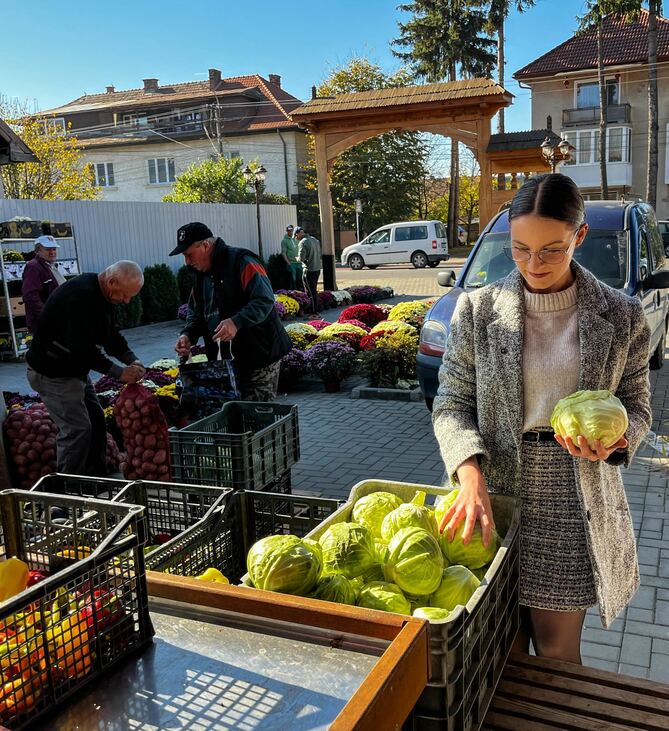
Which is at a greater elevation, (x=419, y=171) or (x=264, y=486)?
(x=419, y=171)

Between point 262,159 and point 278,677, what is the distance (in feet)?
165

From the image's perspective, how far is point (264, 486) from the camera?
4.43 m

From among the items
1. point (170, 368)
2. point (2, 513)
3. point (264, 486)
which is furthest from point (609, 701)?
point (170, 368)

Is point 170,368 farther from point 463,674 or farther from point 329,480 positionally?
point 463,674

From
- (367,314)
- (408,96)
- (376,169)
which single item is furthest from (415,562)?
(376,169)

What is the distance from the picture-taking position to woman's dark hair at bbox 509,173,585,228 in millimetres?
2127

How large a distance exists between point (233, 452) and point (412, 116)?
629 inches

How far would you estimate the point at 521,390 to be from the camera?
90.0 inches

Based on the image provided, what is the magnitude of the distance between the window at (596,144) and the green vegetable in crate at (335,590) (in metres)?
44.5

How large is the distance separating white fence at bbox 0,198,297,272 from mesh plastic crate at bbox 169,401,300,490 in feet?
42.6

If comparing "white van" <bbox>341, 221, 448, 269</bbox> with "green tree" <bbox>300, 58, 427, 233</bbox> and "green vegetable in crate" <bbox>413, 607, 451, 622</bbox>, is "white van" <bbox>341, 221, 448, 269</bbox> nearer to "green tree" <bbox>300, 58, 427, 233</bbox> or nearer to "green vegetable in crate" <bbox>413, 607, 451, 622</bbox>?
"green tree" <bbox>300, 58, 427, 233</bbox>

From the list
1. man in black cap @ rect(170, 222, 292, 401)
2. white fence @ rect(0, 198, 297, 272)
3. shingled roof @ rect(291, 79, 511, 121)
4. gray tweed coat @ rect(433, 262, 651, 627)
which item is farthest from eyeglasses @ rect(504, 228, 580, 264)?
shingled roof @ rect(291, 79, 511, 121)

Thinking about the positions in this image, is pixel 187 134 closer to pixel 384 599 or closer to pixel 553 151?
pixel 553 151

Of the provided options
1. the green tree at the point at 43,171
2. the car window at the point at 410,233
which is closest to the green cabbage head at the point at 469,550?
the green tree at the point at 43,171
